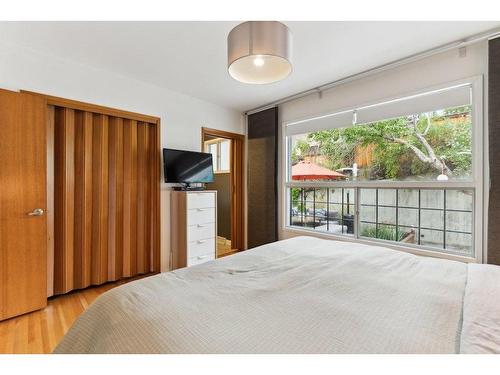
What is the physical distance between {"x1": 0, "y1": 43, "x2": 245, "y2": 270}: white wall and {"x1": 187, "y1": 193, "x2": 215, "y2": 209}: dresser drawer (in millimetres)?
362

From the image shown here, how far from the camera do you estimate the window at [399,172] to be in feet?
7.54

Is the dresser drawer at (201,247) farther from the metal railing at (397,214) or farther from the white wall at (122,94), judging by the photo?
the metal railing at (397,214)

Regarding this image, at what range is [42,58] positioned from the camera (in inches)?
91.7

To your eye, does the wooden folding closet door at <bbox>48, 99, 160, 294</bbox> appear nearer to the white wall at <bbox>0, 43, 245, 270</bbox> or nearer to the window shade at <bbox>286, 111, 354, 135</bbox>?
the white wall at <bbox>0, 43, 245, 270</bbox>

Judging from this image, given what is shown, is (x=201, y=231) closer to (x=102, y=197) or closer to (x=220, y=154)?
(x=102, y=197)

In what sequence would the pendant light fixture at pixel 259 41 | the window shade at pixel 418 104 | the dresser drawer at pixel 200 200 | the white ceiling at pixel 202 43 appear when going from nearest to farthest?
the pendant light fixture at pixel 259 41 < the white ceiling at pixel 202 43 < the window shade at pixel 418 104 < the dresser drawer at pixel 200 200

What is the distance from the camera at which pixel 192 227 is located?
3.16m

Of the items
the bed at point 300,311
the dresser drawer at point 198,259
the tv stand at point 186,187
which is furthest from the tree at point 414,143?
the dresser drawer at point 198,259

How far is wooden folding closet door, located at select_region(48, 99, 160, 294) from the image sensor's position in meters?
2.52

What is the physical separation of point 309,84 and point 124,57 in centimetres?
202

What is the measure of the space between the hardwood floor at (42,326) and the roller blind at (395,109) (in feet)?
10.5
